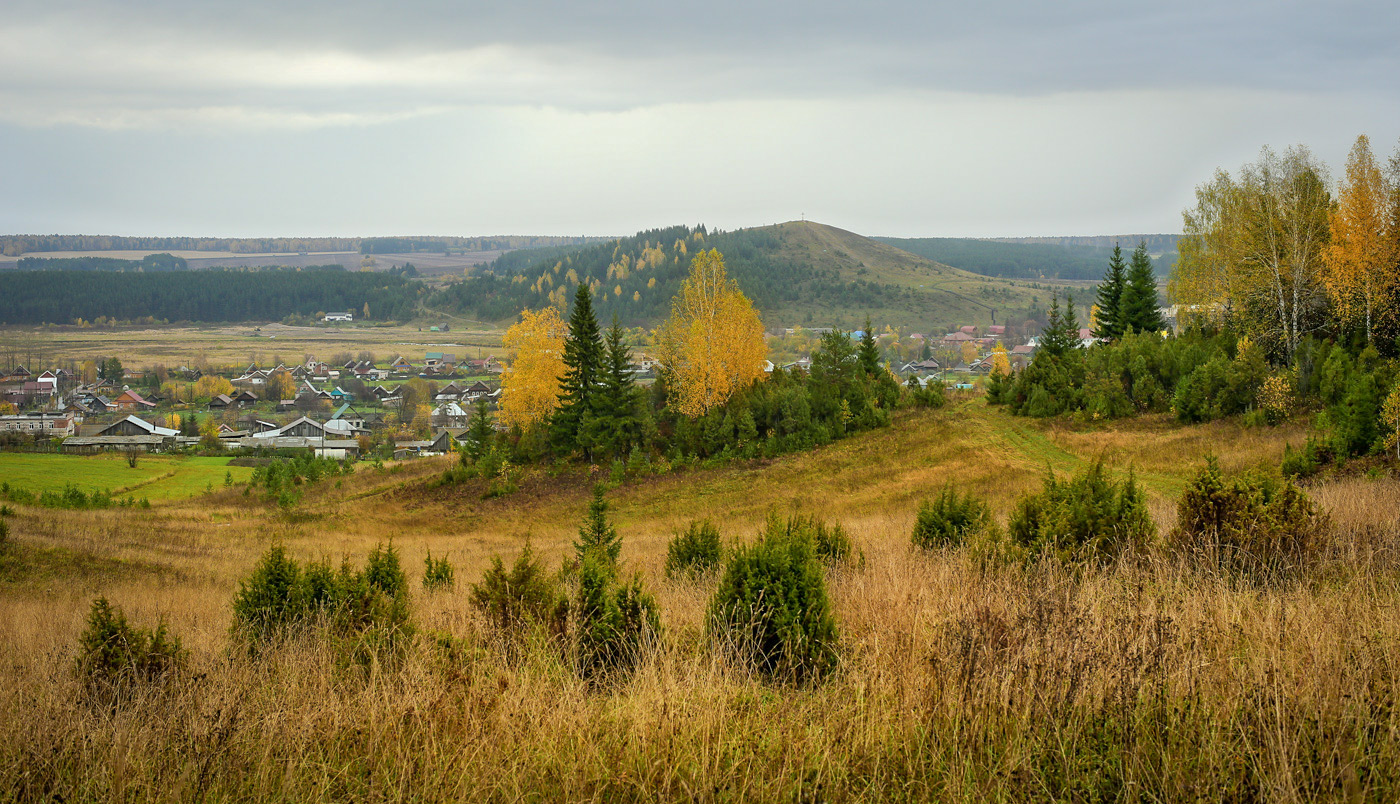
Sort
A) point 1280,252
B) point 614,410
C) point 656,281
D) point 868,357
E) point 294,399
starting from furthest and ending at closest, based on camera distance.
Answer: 1. point 656,281
2. point 294,399
3. point 868,357
4. point 614,410
5. point 1280,252

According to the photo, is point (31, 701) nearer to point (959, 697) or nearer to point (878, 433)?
point (959, 697)

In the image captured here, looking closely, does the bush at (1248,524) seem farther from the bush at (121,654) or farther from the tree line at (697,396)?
the tree line at (697,396)

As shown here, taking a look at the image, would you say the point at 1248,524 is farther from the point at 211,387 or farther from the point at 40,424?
the point at 211,387

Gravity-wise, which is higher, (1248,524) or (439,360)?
(1248,524)

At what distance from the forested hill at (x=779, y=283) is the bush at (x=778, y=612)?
4371 inches

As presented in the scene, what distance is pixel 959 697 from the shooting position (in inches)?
144

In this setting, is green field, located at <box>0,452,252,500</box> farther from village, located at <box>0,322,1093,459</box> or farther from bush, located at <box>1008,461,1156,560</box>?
bush, located at <box>1008,461,1156,560</box>

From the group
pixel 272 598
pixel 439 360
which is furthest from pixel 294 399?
pixel 272 598

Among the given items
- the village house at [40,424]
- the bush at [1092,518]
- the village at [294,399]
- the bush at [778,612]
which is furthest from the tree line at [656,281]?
the bush at [778,612]

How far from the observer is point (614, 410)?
102 feet

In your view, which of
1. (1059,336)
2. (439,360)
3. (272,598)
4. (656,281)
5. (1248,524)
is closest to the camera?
(1248,524)

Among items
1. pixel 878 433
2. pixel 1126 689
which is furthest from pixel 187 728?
pixel 878 433

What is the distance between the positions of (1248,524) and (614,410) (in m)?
25.7

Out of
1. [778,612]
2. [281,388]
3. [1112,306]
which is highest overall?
[1112,306]
